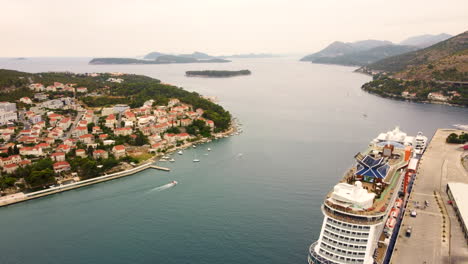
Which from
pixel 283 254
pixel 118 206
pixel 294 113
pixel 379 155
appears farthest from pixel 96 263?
pixel 294 113

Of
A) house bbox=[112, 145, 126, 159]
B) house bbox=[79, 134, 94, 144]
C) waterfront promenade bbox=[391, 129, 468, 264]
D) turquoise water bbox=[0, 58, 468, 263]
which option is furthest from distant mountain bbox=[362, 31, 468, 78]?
house bbox=[79, 134, 94, 144]

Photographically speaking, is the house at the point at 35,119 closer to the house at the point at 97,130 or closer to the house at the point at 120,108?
the house at the point at 97,130

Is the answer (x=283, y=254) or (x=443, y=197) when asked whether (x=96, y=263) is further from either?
(x=443, y=197)

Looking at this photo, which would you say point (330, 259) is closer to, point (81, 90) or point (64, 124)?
point (64, 124)

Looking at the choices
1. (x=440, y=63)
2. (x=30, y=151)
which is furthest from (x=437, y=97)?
(x=30, y=151)

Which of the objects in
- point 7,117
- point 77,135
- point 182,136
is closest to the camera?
point 77,135

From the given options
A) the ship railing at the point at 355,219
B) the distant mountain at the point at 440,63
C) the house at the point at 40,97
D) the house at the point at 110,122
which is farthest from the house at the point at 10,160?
the distant mountain at the point at 440,63
